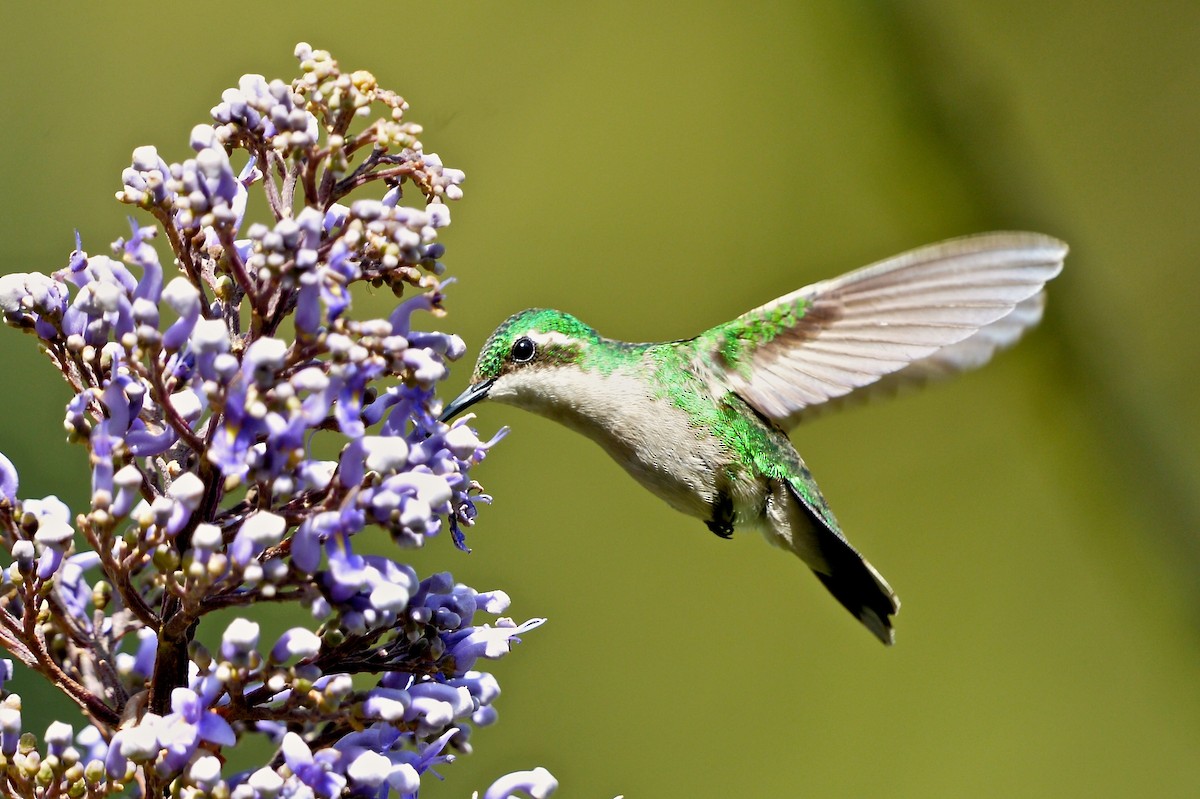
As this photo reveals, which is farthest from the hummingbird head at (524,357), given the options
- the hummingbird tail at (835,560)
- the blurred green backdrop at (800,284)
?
the blurred green backdrop at (800,284)

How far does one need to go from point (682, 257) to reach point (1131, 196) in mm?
2211

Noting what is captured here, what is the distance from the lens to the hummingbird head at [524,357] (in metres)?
3.05

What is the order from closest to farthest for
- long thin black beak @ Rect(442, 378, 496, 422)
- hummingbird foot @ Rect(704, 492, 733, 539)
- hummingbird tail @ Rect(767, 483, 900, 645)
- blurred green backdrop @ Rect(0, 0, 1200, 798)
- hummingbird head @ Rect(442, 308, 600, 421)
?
1. long thin black beak @ Rect(442, 378, 496, 422)
2. hummingbird head @ Rect(442, 308, 600, 421)
3. hummingbird foot @ Rect(704, 492, 733, 539)
4. hummingbird tail @ Rect(767, 483, 900, 645)
5. blurred green backdrop @ Rect(0, 0, 1200, 798)

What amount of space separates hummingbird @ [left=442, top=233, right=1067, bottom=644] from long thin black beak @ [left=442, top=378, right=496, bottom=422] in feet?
0.08

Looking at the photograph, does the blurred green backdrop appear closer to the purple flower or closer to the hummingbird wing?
the hummingbird wing

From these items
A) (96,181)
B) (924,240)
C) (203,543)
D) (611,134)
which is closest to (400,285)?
(203,543)

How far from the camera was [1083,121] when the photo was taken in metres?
6.20

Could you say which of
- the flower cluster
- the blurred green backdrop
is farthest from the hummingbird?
the blurred green backdrop

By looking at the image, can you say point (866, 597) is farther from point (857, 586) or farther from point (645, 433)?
point (645, 433)

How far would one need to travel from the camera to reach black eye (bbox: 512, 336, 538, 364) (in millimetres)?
3098

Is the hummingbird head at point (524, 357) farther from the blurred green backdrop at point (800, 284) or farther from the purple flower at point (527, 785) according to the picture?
the blurred green backdrop at point (800, 284)

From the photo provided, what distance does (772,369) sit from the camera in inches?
141

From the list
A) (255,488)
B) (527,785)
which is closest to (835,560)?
(527,785)

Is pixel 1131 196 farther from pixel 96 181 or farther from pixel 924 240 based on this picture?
pixel 96 181
